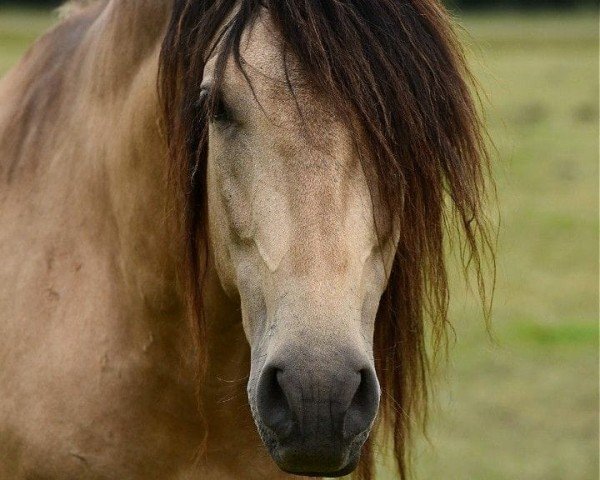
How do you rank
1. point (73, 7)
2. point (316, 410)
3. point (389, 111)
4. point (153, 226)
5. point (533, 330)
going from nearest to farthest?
point (316, 410)
point (389, 111)
point (153, 226)
point (73, 7)
point (533, 330)

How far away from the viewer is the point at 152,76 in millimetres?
2570

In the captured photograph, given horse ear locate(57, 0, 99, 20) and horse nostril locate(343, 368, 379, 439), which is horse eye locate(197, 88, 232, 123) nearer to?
horse nostril locate(343, 368, 379, 439)

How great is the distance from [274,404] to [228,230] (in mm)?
432

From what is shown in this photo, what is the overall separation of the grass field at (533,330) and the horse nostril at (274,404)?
88 cm

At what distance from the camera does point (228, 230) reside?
2.28 metres

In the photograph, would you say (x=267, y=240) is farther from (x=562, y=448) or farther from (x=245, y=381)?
(x=562, y=448)

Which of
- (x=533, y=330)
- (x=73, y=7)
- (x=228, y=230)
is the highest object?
(x=73, y=7)

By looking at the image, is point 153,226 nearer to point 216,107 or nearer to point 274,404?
point 216,107

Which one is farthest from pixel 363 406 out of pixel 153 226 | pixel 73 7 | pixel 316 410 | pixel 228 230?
pixel 73 7

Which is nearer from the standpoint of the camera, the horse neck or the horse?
the horse

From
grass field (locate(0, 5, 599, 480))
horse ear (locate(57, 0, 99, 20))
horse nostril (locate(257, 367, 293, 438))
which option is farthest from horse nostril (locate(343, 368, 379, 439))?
horse ear (locate(57, 0, 99, 20))

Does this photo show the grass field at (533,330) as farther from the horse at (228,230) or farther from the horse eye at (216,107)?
the horse eye at (216,107)

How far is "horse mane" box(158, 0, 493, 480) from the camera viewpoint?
7.16 feet

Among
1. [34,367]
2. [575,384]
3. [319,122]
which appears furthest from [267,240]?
[575,384]
